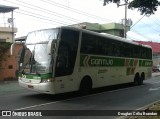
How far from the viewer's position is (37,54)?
1365cm

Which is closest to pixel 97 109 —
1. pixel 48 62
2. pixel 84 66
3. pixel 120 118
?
pixel 120 118

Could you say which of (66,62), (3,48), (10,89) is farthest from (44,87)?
(3,48)

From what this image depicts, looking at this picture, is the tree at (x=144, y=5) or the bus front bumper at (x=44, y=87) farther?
the bus front bumper at (x=44, y=87)

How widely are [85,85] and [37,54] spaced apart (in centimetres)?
332

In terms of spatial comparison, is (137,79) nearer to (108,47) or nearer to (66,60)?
(108,47)

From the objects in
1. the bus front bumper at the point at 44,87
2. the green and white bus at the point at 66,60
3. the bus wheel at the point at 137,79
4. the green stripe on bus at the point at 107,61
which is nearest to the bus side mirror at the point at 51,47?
the green and white bus at the point at 66,60

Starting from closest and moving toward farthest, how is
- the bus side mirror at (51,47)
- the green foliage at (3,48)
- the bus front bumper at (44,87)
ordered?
1. the bus side mirror at (51,47)
2. the bus front bumper at (44,87)
3. the green foliage at (3,48)

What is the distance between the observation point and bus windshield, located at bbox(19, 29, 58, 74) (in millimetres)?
13211

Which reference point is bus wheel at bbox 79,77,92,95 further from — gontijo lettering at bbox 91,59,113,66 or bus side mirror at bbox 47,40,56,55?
bus side mirror at bbox 47,40,56,55

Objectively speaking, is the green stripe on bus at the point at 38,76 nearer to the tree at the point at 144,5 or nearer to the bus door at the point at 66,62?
the bus door at the point at 66,62

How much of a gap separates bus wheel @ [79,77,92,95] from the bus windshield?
9.06 feet

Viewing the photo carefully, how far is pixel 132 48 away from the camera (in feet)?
71.3

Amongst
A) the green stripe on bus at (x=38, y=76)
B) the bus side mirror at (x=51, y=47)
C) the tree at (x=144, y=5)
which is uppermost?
the tree at (x=144, y=5)

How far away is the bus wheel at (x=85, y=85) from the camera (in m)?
15.3
